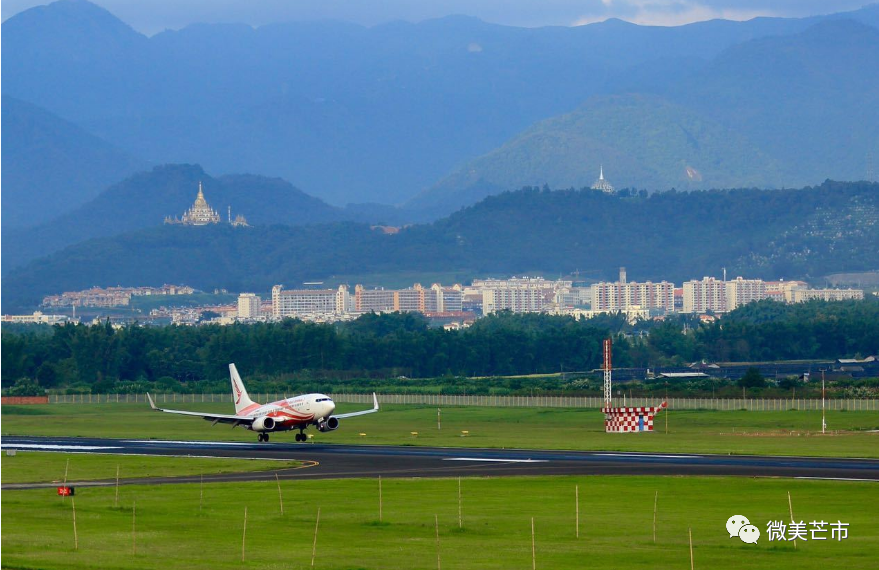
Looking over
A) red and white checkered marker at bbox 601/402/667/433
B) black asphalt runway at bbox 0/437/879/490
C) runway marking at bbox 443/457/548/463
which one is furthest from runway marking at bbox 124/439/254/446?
red and white checkered marker at bbox 601/402/667/433

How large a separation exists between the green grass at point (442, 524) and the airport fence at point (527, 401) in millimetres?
60814

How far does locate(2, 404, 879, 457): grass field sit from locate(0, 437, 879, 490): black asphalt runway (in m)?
5.07

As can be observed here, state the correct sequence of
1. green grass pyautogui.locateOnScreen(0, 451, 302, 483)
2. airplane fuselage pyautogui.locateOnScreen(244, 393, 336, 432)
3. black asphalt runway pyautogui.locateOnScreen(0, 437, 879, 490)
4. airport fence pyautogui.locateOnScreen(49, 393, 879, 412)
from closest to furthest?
black asphalt runway pyautogui.locateOnScreen(0, 437, 879, 490)
green grass pyautogui.locateOnScreen(0, 451, 302, 483)
airplane fuselage pyautogui.locateOnScreen(244, 393, 336, 432)
airport fence pyautogui.locateOnScreen(49, 393, 879, 412)

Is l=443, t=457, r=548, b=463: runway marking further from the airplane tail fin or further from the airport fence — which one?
the airport fence

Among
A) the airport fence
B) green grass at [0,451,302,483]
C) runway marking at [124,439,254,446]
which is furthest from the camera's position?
the airport fence

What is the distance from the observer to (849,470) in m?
74.2

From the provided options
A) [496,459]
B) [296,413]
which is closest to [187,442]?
[296,413]

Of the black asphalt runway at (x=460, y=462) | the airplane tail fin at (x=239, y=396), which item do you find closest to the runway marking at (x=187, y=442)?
the black asphalt runway at (x=460, y=462)

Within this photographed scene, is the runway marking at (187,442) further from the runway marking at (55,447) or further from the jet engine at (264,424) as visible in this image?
the runway marking at (55,447)

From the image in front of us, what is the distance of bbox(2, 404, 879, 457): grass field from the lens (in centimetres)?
9381

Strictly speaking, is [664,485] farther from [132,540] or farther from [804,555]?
[132,540]

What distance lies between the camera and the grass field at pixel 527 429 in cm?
9381

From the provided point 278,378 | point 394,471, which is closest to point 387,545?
point 394,471

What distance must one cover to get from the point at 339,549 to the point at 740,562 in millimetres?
11759
